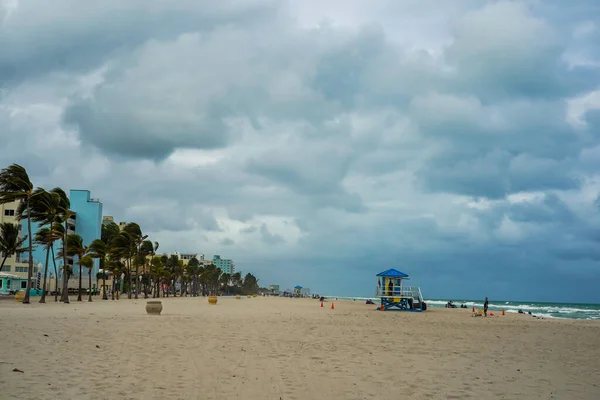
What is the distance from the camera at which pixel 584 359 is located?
15.3 metres

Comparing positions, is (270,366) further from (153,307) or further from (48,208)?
(48,208)

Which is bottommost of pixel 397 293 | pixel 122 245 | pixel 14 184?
pixel 397 293

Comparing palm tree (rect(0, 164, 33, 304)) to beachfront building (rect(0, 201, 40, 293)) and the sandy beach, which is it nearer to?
the sandy beach

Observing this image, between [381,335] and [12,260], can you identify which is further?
[12,260]

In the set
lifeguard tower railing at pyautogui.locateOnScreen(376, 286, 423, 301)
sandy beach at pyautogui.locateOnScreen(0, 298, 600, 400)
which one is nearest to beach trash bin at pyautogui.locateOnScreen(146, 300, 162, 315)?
sandy beach at pyautogui.locateOnScreen(0, 298, 600, 400)

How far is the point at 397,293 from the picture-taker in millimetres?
48281

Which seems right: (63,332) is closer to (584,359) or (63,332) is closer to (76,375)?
(76,375)

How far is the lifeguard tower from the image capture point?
48.0 m

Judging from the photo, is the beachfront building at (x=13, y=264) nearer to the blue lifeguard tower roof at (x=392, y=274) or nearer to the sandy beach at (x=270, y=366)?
the blue lifeguard tower roof at (x=392, y=274)

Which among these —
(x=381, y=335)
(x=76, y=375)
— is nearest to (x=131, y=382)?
(x=76, y=375)

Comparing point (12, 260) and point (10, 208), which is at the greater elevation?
point (10, 208)

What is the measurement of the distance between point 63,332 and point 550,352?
15733 mm

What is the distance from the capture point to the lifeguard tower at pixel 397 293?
48.0 meters

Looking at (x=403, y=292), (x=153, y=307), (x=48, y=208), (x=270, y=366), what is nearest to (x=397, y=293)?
(x=403, y=292)
